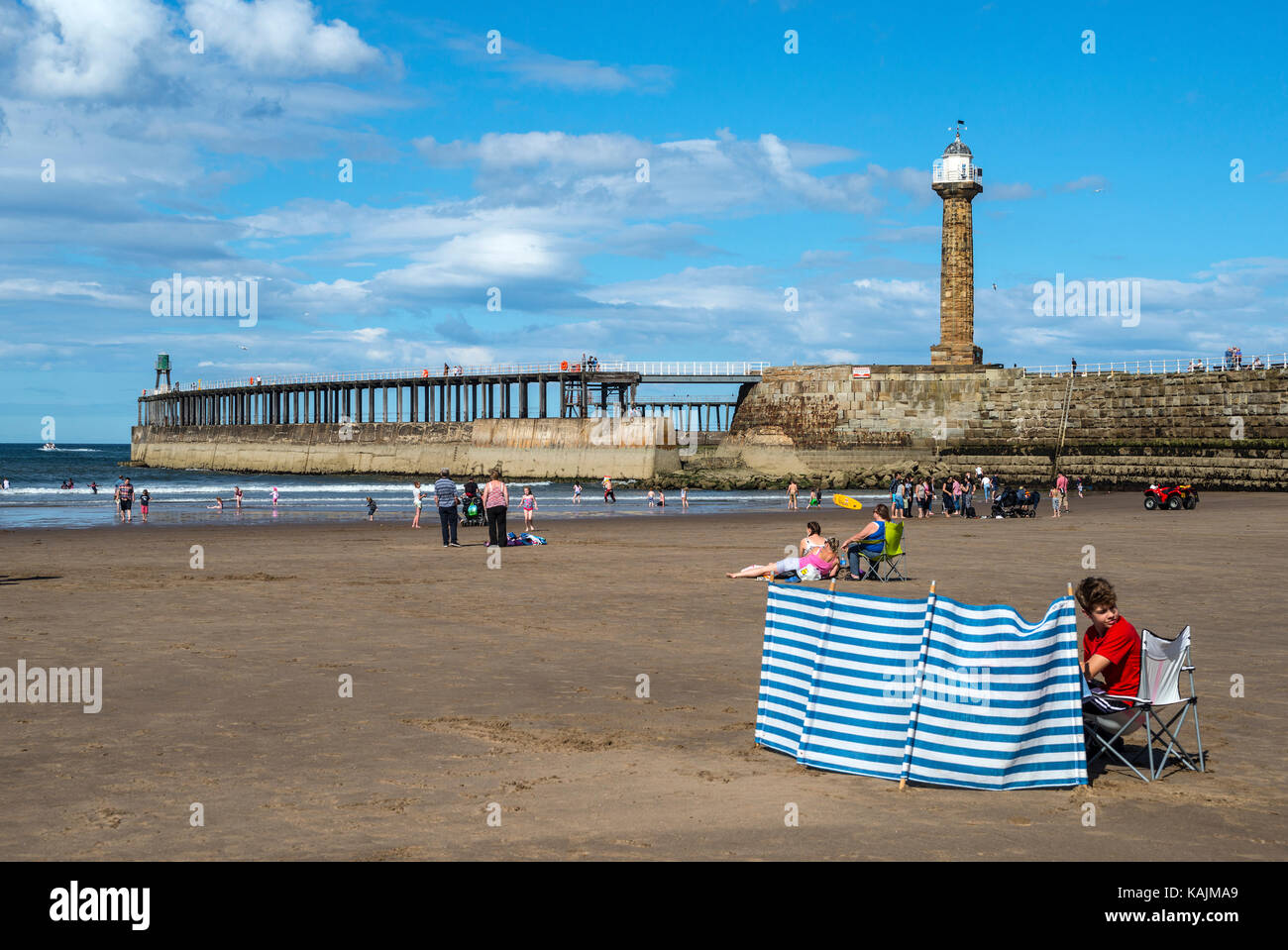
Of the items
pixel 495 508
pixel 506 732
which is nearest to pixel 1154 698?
pixel 506 732

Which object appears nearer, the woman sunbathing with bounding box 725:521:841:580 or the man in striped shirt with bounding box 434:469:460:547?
the woman sunbathing with bounding box 725:521:841:580

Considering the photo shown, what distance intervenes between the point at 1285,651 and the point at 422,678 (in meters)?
8.11

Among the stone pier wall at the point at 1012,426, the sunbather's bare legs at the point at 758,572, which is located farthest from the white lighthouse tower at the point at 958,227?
the sunbather's bare legs at the point at 758,572

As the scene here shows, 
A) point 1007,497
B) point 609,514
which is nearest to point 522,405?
point 609,514

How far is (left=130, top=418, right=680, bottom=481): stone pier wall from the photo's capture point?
76500mm

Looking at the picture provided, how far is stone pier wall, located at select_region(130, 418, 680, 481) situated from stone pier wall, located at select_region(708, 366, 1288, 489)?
19.0 feet

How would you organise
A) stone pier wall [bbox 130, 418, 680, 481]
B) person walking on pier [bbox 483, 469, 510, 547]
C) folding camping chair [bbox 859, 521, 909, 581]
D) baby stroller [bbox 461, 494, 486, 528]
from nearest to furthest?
1. folding camping chair [bbox 859, 521, 909, 581]
2. person walking on pier [bbox 483, 469, 510, 547]
3. baby stroller [bbox 461, 494, 486, 528]
4. stone pier wall [bbox 130, 418, 680, 481]

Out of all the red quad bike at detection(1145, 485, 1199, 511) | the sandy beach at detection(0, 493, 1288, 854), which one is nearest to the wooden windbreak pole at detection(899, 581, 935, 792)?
the sandy beach at detection(0, 493, 1288, 854)

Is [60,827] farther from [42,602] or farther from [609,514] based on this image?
[609,514]

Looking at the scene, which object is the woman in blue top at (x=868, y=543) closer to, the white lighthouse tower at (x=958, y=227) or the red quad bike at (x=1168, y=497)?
the red quad bike at (x=1168, y=497)

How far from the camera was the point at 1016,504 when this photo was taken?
35844 mm

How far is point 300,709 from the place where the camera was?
852 centimetres

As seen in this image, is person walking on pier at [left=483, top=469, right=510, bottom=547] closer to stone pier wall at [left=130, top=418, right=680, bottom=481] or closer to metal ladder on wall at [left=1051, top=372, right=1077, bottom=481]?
metal ladder on wall at [left=1051, top=372, right=1077, bottom=481]

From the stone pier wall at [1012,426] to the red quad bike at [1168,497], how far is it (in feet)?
42.0
